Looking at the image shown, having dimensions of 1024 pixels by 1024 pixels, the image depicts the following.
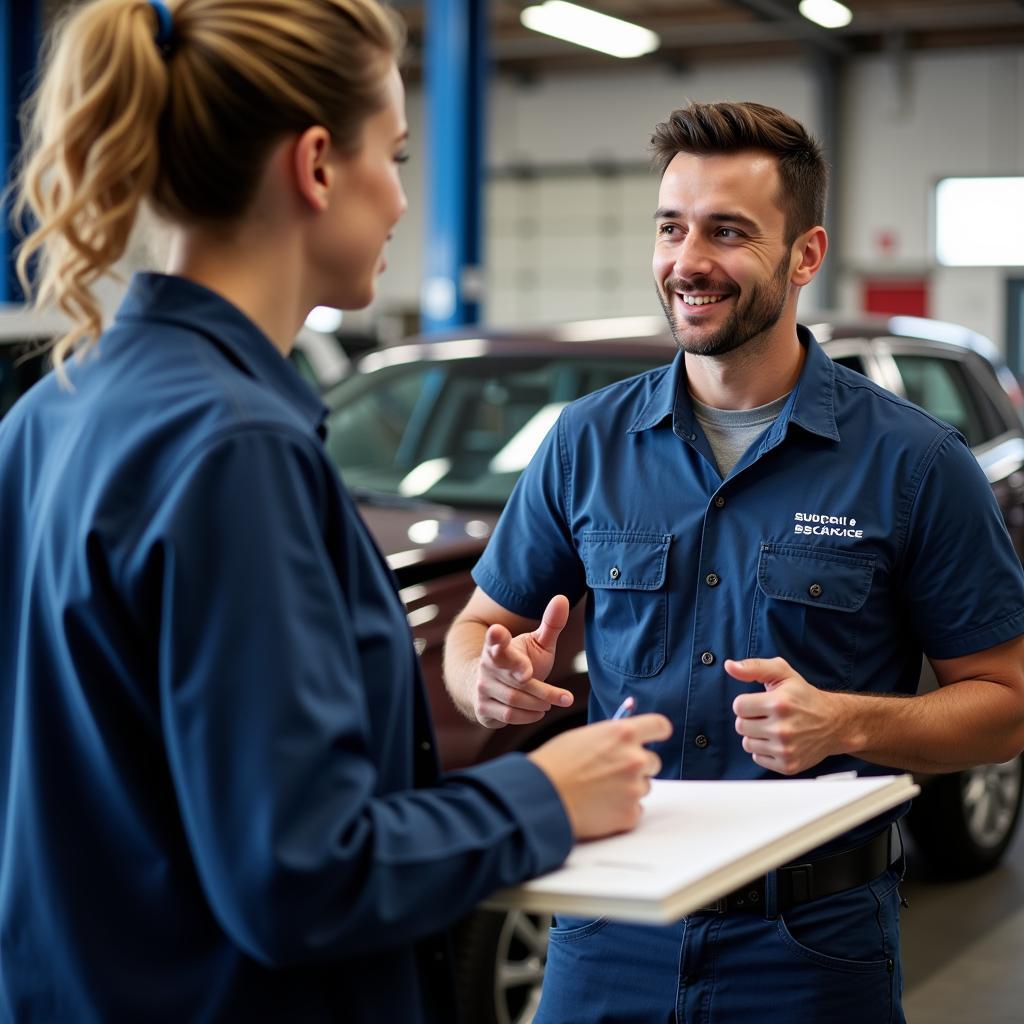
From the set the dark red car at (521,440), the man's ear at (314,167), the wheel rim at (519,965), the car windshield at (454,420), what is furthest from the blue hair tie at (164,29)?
the car windshield at (454,420)

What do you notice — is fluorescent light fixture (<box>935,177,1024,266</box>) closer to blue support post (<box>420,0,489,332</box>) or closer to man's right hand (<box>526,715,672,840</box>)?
blue support post (<box>420,0,489,332</box>)

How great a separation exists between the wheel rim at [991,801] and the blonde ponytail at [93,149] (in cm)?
407

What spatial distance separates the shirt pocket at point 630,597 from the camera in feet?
7.19

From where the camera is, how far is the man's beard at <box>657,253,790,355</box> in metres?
2.21

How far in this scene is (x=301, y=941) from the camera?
45.3 inches

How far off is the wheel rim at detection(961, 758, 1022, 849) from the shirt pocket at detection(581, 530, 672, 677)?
293 centimetres

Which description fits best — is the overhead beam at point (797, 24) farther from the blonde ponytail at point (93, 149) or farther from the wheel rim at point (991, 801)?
the blonde ponytail at point (93, 149)

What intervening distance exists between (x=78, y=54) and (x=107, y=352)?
0.25 meters

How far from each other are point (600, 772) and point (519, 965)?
89.2 inches

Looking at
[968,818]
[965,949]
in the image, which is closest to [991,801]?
[968,818]

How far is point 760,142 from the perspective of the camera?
2.24m

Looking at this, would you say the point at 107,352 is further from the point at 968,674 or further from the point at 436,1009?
the point at 968,674

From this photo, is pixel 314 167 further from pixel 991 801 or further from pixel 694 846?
pixel 991 801

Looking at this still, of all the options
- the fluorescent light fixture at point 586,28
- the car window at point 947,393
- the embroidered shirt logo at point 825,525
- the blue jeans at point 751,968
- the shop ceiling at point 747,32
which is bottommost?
the blue jeans at point 751,968
